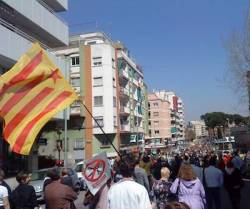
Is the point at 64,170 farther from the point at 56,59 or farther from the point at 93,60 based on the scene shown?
the point at 93,60

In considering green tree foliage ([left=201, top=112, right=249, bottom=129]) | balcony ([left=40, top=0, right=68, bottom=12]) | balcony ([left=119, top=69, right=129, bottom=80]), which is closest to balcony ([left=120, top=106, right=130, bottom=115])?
balcony ([left=119, top=69, right=129, bottom=80])

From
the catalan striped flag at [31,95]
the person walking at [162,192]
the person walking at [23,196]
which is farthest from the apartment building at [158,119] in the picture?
the catalan striped flag at [31,95]

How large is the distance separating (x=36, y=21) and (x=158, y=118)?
109m

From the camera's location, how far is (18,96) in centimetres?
858

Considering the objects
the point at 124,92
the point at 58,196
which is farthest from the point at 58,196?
the point at 124,92

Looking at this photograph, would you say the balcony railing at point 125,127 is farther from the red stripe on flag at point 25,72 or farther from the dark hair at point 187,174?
the red stripe on flag at point 25,72

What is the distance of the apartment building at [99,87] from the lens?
62.9 meters

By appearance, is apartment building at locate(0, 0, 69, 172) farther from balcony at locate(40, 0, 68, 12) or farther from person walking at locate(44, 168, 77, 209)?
person walking at locate(44, 168, 77, 209)

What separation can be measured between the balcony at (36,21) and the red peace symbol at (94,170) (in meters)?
22.2

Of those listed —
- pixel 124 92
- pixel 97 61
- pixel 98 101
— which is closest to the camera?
pixel 98 101

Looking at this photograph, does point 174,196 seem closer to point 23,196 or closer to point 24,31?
point 23,196

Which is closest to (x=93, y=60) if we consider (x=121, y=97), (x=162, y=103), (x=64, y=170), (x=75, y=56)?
(x=75, y=56)

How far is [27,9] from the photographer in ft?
103

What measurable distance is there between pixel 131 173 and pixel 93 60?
60.0m
